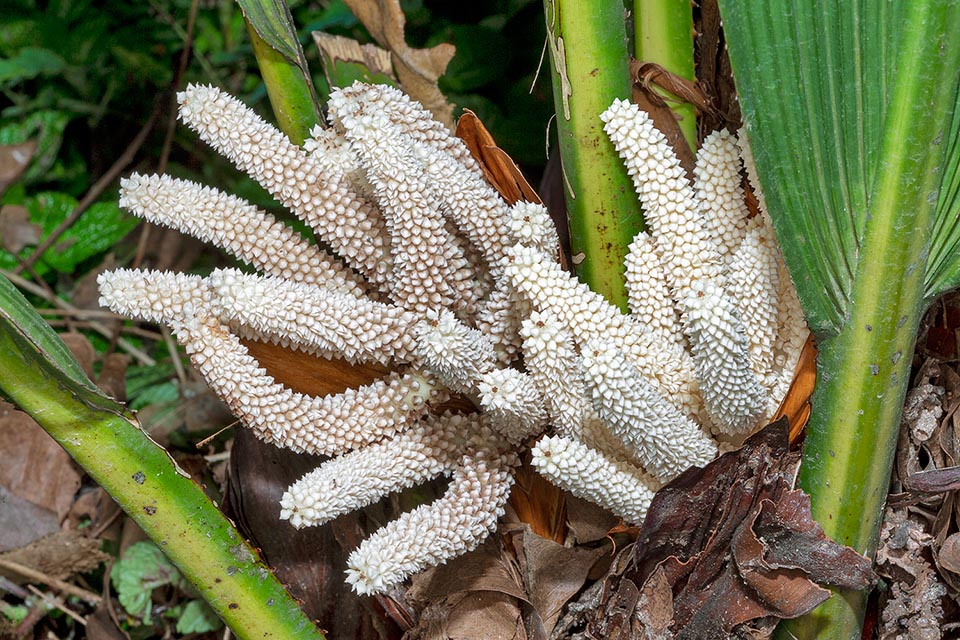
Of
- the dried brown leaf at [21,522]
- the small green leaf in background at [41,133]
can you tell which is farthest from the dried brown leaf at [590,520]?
the small green leaf in background at [41,133]

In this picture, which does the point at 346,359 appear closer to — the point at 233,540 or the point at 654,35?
the point at 233,540

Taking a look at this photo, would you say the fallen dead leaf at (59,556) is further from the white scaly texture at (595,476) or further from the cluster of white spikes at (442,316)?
the white scaly texture at (595,476)

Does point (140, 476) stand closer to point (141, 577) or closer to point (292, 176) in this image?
point (292, 176)

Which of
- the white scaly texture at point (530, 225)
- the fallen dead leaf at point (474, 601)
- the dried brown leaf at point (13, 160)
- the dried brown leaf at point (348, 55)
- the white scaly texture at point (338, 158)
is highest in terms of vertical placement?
the dried brown leaf at point (348, 55)

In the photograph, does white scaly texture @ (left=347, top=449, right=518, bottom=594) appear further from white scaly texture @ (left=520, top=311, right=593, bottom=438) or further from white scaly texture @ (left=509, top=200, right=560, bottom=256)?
white scaly texture @ (left=509, top=200, right=560, bottom=256)

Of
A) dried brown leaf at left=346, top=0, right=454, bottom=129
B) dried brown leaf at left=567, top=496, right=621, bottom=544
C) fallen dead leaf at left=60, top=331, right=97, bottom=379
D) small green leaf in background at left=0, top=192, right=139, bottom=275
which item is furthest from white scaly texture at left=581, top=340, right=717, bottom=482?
small green leaf in background at left=0, top=192, right=139, bottom=275

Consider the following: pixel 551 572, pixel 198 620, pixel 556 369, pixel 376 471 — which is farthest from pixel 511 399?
pixel 198 620
